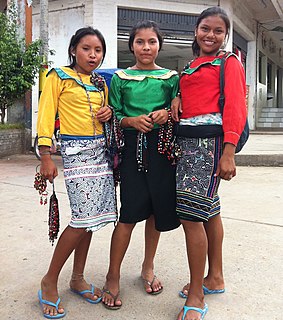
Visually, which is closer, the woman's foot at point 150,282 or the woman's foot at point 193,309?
the woman's foot at point 193,309

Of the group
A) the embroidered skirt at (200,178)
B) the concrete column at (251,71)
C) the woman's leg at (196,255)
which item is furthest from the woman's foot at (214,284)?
the concrete column at (251,71)

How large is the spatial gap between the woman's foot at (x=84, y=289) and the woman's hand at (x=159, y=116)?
3.35ft

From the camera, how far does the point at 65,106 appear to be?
2.17 metres

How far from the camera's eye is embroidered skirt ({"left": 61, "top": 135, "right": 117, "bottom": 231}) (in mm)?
2172

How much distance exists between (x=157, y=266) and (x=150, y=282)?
0.35 meters

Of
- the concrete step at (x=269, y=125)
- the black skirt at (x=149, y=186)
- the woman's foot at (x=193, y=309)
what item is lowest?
the woman's foot at (x=193, y=309)

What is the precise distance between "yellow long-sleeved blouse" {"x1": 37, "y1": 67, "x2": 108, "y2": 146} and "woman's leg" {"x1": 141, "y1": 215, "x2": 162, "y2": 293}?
0.68m

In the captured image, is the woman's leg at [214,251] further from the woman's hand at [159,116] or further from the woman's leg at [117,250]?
the woman's hand at [159,116]

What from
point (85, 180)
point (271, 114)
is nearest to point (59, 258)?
point (85, 180)

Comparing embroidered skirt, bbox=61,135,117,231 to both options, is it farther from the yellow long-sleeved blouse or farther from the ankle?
the ankle

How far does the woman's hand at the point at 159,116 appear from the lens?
6.94 ft

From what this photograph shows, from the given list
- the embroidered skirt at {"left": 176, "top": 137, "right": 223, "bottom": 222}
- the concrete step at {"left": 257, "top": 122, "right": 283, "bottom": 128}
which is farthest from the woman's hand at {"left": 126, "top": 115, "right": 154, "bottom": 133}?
the concrete step at {"left": 257, "top": 122, "right": 283, "bottom": 128}

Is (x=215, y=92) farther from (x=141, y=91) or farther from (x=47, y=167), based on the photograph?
(x=47, y=167)

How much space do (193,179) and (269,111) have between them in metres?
15.4
